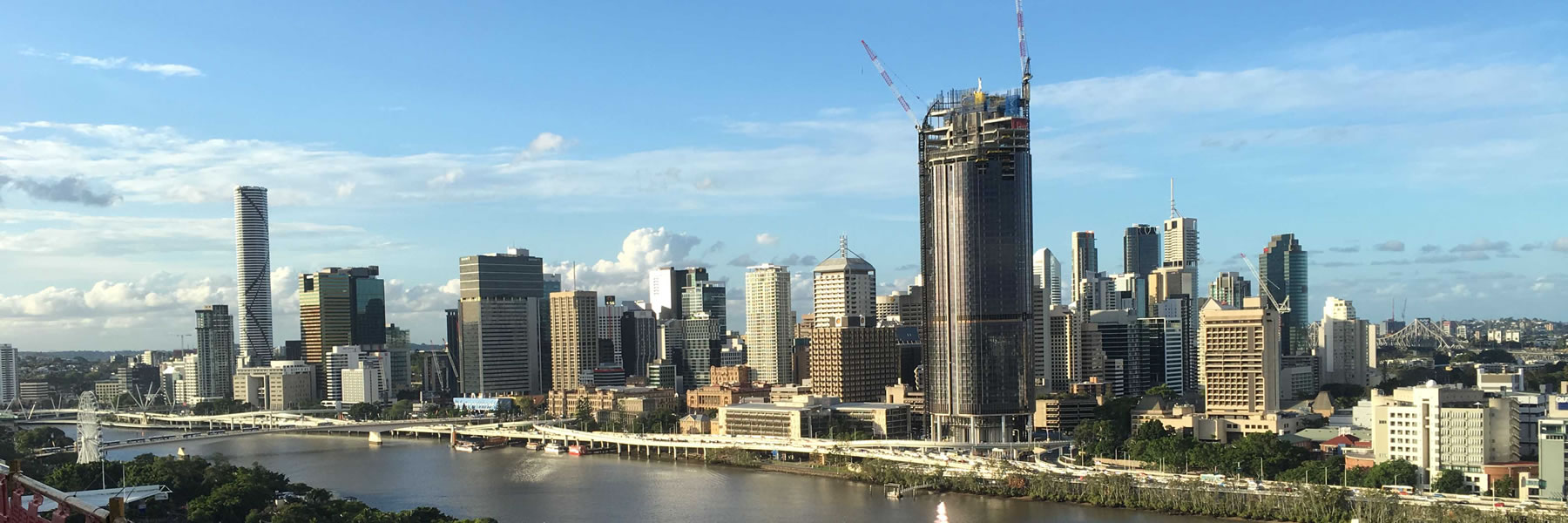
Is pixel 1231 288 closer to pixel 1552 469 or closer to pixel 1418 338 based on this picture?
pixel 1418 338

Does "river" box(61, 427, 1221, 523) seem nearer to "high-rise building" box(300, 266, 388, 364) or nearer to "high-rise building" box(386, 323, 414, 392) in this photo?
"high-rise building" box(386, 323, 414, 392)

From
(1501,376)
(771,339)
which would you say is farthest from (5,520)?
(771,339)

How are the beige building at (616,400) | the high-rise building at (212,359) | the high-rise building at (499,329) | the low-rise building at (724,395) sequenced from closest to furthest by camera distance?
the low-rise building at (724,395), the beige building at (616,400), the high-rise building at (499,329), the high-rise building at (212,359)

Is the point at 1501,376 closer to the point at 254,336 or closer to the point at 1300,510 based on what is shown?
the point at 1300,510

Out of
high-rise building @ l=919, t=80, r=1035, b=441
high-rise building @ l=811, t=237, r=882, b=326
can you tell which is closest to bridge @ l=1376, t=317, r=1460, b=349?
high-rise building @ l=811, t=237, r=882, b=326

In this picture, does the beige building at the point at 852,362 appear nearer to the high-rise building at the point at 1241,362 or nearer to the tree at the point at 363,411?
the high-rise building at the point at 1241,362

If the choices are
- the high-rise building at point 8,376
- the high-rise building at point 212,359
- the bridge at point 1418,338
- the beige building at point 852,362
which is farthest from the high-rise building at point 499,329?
the bridge at point 1418,338

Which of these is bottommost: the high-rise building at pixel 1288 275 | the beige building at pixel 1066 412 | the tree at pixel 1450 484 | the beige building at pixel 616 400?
the beige building at pixel 616 400
